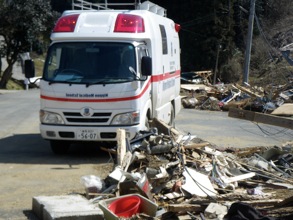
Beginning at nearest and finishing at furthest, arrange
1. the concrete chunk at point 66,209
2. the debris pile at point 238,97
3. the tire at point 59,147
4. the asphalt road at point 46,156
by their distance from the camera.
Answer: the concrete chunk at point 66,209 < the asphalt road at point 46,156 < the tire at point 59,147 < the debris pile at point 238,97

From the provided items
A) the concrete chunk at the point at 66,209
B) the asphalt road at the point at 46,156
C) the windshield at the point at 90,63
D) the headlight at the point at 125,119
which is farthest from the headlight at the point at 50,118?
the concrete chunk at the point at 66,209

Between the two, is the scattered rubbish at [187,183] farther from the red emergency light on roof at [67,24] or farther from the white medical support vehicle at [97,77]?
the red emergency light on roof at [67,24]

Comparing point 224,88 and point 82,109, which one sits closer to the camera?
point 82,109

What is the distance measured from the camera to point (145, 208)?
25.0 ft

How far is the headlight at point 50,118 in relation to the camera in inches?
465

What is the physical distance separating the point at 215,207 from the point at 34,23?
31656 millimetres

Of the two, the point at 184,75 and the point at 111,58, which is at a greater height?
the point at 111,58

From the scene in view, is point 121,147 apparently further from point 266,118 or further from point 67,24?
point 67,24

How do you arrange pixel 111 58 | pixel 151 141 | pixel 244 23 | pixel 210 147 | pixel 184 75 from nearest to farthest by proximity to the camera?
pixel 151 141
pixel 210 147
pixel 111 58
pixel 184 75
pixel 244 23

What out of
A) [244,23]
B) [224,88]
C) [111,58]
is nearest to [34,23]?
[224,88]

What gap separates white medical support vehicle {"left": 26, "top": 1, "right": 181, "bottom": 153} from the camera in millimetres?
11547

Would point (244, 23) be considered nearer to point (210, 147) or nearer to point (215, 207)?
point (210, 147)

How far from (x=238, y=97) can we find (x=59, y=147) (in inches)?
606

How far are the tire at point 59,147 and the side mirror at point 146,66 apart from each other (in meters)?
2.51
